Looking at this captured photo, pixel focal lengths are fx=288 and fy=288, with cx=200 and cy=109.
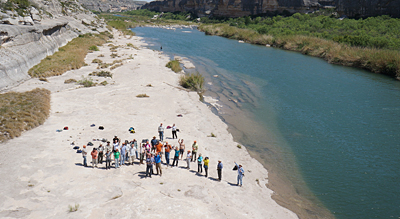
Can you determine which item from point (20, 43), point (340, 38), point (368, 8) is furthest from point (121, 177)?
point (368, 8)

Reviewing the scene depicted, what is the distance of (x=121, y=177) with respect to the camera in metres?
15.6

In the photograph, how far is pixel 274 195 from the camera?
1617 cm

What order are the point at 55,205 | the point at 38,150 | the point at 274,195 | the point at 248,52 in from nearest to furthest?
the point at 55,205 → the point at 274,195 → the point at 38,150 → the point at 248,52

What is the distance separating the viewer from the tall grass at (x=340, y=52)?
4431 cm

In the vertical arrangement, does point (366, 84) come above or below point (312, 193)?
above

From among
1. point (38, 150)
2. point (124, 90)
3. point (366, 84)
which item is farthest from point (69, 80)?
point (366, 84)

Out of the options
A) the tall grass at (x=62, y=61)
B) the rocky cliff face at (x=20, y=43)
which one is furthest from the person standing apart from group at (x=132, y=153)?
the tall grass at (x=62, y=61)

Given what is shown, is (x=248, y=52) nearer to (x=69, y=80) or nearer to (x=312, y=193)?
(x=69, y=80)

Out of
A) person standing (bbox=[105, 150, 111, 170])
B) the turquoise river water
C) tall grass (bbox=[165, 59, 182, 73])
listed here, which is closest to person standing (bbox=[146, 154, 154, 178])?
person standing (bbox=[105, 150, 111, 170])

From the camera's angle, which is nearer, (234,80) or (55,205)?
(55,205)

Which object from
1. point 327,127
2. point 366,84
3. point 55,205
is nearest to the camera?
point 55,205

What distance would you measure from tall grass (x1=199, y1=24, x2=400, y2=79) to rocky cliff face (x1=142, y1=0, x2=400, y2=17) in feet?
89.0

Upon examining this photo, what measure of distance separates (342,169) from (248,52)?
157 ft

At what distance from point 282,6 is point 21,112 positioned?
110 m
